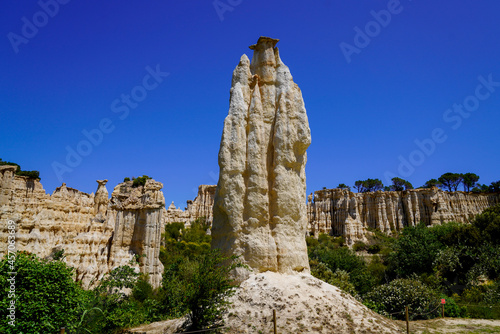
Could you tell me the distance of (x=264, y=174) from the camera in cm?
1284

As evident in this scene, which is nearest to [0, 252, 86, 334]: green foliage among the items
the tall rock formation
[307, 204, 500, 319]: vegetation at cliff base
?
the tall rock formation

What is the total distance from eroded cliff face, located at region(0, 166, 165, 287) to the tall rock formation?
54.8 ft

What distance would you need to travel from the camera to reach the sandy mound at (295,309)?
33.0 ft

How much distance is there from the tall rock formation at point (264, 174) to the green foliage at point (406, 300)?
717 cm

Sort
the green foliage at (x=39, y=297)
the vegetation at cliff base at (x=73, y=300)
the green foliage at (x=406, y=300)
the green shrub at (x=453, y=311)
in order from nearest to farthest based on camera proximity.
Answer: the green foliage at (x=39, y=297)
the vegetation at cliff base at (x=73, y=300)
the green foliage at (x=406, y=300)
the green shrub at (x=453, y=311)

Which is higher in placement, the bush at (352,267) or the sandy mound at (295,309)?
the bush at (352,267)

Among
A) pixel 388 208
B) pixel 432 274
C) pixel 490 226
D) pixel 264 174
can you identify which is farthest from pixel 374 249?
pixel 264 174

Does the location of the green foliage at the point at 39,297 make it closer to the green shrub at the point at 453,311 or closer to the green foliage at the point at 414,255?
the green shrub at the point at 453,311

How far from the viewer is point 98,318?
11844 millimetres

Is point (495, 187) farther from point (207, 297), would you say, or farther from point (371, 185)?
point (207, 297)

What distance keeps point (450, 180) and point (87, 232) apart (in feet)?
256

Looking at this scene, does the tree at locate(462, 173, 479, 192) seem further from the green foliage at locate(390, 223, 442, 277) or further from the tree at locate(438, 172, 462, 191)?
the green foliage at locate(390, 223, 442, 277)

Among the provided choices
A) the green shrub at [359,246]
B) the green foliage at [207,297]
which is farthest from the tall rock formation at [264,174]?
the green shrub at [359,246]

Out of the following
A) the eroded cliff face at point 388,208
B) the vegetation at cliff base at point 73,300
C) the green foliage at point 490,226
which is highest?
the eroded cliff face at point 388,208
